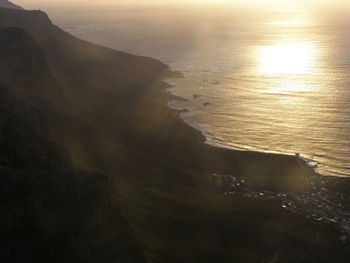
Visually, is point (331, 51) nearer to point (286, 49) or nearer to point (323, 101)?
point (286, 49)

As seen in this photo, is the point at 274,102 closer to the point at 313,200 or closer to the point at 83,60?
the point at 313,200

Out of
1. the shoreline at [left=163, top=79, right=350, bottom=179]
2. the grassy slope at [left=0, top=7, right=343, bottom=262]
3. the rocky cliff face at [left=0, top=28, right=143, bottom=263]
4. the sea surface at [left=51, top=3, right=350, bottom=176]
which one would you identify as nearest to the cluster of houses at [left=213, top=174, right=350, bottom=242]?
the grassy slope at [left=0, top=7, right=343, bottom=262]

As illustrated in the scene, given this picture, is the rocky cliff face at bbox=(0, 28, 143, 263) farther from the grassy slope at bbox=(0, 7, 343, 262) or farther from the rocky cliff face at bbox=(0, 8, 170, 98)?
the rocky cliff face at bbox=(0, 8, 170, 98)

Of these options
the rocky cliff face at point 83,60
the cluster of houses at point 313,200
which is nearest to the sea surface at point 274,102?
the cluster of houses at point 313,200

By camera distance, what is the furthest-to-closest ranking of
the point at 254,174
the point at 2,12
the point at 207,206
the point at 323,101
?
the point at 2,12, the point at 323,101, the point at 254,174, the point at 207,206

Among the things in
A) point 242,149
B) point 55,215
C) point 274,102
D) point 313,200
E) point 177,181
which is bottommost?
point 177,181

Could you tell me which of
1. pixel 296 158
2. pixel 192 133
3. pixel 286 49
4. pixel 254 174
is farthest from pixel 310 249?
pixel 286 49

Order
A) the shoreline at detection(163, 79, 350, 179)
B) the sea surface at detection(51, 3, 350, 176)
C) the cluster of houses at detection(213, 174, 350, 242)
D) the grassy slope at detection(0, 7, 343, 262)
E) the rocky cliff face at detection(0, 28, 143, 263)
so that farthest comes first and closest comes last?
the sea surface at detection(51, 3, 350, 176), the shoreline at detection(163, 79, 350, 179), the cluster of houses at detection(213, 174, 350, 242), the grassy slope at detection(0, 7, 343, 262), the rocky cliff face at detection(0, 28, 143, 263)

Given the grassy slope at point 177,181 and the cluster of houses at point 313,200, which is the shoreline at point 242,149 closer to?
the grassy slope at point 177,181

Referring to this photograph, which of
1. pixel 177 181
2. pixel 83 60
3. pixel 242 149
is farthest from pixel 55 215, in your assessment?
pixel 83 60

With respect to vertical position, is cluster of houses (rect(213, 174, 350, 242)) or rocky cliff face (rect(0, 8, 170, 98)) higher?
rocky cliff face (rect(0, 8, 170, 98))

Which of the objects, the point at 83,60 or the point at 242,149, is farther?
the point at 83,60
